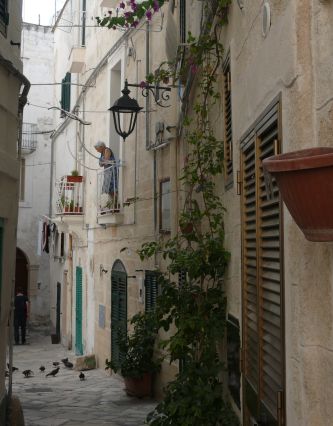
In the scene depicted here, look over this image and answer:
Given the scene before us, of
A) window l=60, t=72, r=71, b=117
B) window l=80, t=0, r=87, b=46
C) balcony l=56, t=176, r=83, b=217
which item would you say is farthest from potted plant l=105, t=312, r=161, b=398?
window l=60, t=72, r=71, b=117

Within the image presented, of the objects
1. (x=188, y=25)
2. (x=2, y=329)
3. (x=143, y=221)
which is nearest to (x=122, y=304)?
(x=143, y=221)

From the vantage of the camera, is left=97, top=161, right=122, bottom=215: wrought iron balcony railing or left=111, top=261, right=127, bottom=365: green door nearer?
left=111, top=261, right=127, bottom=365: green door

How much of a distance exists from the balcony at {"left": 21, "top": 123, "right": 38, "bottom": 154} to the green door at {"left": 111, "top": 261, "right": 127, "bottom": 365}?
40.9 feet

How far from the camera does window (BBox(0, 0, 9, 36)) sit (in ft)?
22.9

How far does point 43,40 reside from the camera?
84.4 ft

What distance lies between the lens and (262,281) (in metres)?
3.98

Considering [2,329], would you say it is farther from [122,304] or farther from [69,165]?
[69,165]

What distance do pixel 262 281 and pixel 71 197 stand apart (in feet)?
44.3

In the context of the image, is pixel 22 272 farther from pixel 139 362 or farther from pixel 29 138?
Result: pixel 139 362

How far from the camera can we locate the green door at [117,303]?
1229cm

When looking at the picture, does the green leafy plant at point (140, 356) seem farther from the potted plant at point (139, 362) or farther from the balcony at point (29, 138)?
the balcony at point (29, 138)

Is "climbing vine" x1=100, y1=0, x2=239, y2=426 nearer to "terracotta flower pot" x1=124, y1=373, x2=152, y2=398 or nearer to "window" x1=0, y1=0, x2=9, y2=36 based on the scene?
"window" x1=0, y1=0, x2=9, y2=36

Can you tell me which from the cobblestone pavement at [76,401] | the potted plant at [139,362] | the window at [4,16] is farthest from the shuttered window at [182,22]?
the cobblestone pavement at [76,401]

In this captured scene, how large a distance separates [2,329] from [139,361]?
3210mm
